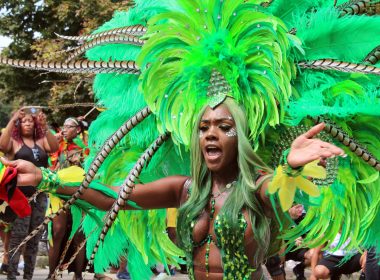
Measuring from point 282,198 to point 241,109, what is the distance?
0.60 meters

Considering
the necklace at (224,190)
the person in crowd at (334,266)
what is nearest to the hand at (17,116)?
the person in crowd at (334,266)

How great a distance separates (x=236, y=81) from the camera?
3.97 meters

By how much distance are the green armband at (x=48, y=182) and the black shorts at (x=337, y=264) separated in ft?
13.8

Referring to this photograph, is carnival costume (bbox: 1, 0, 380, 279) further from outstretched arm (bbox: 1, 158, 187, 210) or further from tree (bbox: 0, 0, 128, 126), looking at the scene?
tree (bbox: 0, 0, 128, 126)

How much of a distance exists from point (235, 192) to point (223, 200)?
84mm

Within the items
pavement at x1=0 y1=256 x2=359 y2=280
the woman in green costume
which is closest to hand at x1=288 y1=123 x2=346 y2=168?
the woman in green costume

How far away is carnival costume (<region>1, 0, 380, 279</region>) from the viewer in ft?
13.1

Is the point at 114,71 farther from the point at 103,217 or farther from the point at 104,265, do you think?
the point at 104,265

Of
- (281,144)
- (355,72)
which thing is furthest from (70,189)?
(355,72)

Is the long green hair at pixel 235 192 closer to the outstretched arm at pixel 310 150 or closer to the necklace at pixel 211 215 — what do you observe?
the necklace at pixel 211 215

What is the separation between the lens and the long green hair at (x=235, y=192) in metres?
3.77

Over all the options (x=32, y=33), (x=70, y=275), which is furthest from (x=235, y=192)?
(x=32, y=33)

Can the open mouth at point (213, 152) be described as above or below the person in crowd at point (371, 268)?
above

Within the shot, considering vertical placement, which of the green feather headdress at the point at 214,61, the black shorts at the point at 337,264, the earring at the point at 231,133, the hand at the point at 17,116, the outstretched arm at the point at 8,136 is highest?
the hand at the point at 17,116
